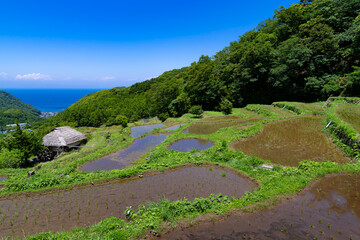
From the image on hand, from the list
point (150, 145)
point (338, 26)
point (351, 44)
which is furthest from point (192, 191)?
point (338, 26)

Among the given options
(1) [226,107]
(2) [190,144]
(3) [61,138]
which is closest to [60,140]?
(3) [61,138]

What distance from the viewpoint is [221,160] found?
1227 centimetres

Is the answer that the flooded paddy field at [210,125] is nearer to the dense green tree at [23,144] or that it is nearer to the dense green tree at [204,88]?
the dense green tree at [204,88]

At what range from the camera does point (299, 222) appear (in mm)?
5953

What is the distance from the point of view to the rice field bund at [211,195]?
5.92 meters

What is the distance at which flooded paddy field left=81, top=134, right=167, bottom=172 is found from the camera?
13.0 meters

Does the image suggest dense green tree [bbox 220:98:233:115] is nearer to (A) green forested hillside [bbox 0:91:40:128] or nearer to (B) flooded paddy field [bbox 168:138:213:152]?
(B) flooded paddy field [bbox 168:138:213:152]

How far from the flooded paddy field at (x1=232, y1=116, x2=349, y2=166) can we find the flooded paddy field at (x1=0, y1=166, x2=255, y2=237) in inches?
145

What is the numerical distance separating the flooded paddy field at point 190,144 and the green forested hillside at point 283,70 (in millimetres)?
17701

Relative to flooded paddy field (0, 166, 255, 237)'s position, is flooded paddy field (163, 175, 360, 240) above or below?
below

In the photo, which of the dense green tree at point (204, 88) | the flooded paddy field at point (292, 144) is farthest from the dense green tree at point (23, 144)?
the dense green tree at point (204, 88)

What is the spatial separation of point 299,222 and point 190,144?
1133cm

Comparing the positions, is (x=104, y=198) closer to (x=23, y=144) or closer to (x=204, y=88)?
(x=23, y=144)

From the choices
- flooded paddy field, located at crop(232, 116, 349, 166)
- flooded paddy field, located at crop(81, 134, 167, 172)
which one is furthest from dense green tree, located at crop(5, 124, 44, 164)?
flooded paddy field, located at crop(232, 116, 349, 166)
